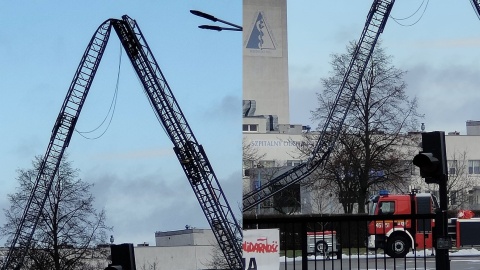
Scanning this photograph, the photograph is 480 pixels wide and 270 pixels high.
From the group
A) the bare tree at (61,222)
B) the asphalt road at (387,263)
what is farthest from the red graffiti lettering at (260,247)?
the bare tree at (61,222)

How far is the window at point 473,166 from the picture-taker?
5.96 metres

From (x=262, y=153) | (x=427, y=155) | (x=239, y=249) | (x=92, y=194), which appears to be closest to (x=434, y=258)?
(x=427, y=155)

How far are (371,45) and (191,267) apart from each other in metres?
2.29

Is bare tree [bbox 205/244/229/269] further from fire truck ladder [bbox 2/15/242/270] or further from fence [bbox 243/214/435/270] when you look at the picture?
fence [bbox 243/214/435/270]

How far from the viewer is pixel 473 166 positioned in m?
6.04

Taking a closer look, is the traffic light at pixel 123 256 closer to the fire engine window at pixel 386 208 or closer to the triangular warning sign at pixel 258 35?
the triangular warning sign at pixel 258 35

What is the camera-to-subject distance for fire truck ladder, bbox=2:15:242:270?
14.5 feet

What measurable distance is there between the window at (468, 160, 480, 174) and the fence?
35 centimetres

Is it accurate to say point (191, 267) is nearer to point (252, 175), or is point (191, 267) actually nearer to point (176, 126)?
point (176, 126)

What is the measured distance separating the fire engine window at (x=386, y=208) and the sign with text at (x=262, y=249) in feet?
2.01

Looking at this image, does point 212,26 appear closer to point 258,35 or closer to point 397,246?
point 258,35

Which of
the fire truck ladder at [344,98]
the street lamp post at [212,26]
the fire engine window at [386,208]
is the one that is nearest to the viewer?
the street lamp post at [212,26]

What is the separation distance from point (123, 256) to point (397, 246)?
278 cm

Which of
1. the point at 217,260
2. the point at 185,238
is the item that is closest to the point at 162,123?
the point at 185,238
